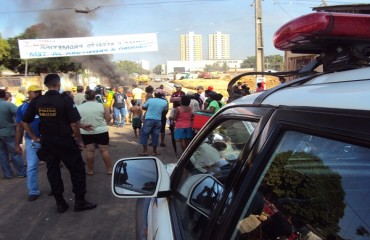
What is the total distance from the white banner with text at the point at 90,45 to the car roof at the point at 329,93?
784 inches

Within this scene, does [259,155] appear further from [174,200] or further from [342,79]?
[174,200]

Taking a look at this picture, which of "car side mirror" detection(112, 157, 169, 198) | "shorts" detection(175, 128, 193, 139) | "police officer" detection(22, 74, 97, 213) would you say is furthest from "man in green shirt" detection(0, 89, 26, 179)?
"car side mirror" detection(112, 157, 169, 198)

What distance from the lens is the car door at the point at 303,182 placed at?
2.72 ft

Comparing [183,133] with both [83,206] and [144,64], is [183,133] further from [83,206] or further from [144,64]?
[144,64]

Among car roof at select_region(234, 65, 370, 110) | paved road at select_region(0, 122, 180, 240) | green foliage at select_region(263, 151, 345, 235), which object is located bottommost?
paved road at select_region(0, 122, 180, 240)

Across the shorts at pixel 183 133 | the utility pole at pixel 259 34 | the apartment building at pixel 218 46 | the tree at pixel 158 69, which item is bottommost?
the shorts at pixel 183 133

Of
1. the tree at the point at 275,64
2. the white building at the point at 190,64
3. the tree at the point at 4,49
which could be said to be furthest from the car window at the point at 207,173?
the white building at the point at 190,64

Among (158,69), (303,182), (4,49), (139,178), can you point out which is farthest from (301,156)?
(158,69)

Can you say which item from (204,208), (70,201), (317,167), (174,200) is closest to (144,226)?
(174,200)

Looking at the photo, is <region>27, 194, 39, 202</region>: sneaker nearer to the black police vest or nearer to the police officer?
the police officer

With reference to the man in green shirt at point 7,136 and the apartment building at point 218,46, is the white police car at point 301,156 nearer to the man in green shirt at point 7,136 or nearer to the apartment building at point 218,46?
the man in green shirt at point 7,136

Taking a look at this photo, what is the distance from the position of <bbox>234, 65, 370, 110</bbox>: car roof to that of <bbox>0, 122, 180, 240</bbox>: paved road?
10.4ft

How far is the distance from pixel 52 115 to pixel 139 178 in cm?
281

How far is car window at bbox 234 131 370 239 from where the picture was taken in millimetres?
852
